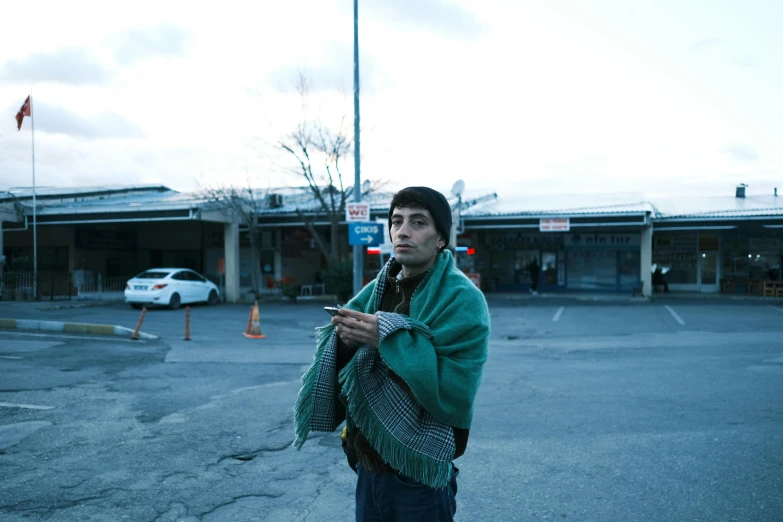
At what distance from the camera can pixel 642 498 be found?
15.6ft

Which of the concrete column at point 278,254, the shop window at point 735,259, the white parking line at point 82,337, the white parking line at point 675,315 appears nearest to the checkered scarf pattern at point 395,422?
the white parking line at point 82,337

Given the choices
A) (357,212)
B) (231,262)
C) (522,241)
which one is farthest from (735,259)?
(231,262)

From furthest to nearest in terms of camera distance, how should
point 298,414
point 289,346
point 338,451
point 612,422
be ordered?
point 289,346 < point 612,422 < point 338,451 < point 298,414

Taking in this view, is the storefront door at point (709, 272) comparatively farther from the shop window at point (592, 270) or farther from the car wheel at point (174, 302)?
the car wheel at point (174, 302)

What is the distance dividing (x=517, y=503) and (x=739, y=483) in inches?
69.4

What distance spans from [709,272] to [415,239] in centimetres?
3227

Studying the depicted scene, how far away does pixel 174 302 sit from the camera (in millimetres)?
22844

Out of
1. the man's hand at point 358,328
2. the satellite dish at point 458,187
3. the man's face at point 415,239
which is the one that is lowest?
the man's hand at point 358,328

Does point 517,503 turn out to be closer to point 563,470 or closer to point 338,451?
point 563,470

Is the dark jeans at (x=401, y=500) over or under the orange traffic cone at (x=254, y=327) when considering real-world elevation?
over

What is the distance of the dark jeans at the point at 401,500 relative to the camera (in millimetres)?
2494

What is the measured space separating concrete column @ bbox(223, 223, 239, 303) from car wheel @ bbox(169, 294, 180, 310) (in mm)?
4057

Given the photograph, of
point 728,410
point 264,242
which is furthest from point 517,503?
point 264,242

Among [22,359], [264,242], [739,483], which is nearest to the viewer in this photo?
[739,483]
